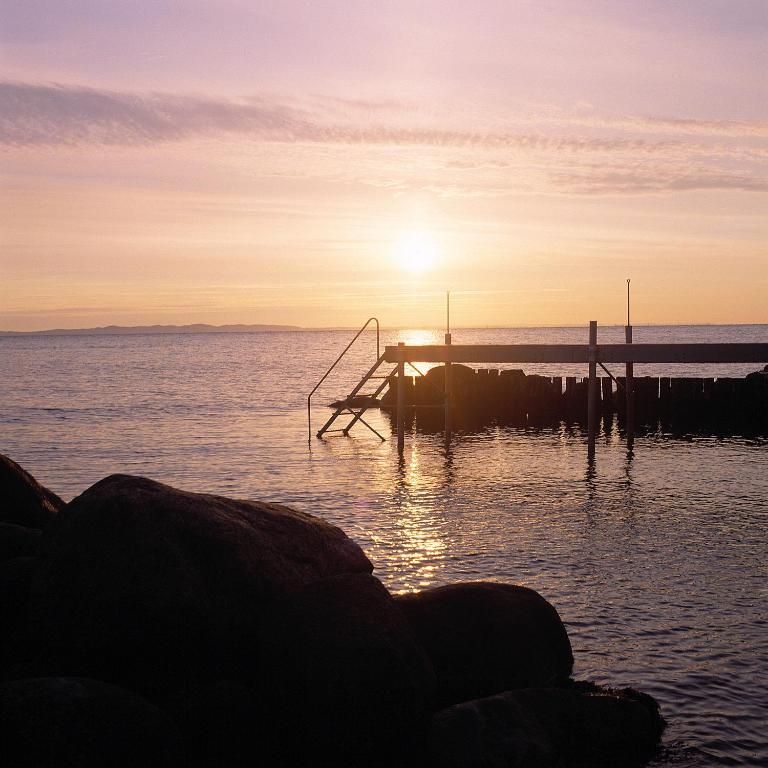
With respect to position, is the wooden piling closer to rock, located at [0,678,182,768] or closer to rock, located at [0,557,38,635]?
rock, located at [0,557,38,635]

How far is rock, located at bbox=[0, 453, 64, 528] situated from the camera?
973 cm

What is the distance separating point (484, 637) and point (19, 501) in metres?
5.06

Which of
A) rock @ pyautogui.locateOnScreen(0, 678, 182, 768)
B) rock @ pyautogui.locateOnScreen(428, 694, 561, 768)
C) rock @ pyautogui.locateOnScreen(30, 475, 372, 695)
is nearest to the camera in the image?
rock @ pyautogui.locateOnScreen(0, 678, 182, 768)

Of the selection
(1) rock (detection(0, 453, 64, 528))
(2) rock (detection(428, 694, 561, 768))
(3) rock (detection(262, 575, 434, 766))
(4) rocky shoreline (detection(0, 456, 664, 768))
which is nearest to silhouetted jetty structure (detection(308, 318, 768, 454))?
(1) rock (detection(0, 453, 64, 528))

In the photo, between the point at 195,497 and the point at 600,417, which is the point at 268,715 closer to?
the point at 195,497

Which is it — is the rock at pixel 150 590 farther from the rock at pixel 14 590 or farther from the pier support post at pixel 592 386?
the pier support post at pixel 592 386

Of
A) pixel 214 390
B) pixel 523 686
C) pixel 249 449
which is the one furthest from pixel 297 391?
pixel 523 686

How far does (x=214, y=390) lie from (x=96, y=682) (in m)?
52.4

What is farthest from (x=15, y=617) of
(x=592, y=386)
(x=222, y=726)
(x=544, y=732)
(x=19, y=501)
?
(x=592, y=386)

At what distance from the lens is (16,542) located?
858cm

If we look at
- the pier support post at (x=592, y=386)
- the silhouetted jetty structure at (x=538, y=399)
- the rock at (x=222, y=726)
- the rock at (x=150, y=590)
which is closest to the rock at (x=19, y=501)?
the rock at (x=150, y=590)

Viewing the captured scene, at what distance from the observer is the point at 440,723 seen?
6.42 metres

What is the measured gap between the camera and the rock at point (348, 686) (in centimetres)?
606

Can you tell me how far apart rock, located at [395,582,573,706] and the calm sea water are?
68cm
